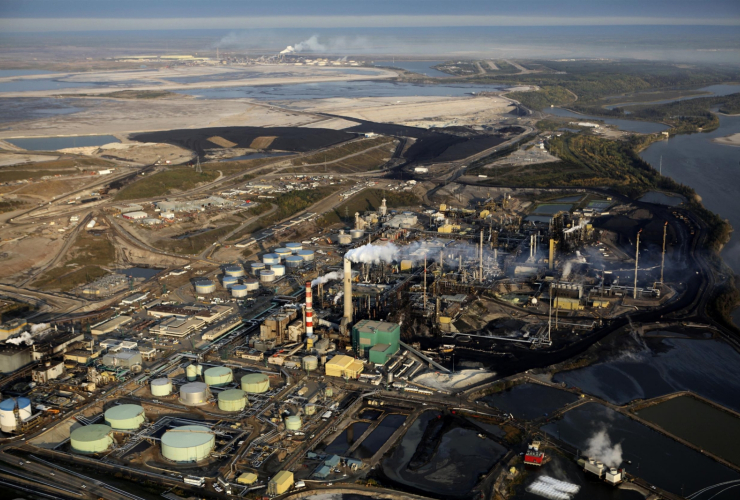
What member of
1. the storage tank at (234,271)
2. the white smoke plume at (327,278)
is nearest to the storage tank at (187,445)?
the white smoke plume at (327,278)

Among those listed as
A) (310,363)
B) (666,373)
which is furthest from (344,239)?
(666,373)

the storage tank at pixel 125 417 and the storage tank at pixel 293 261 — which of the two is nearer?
the storage tank at pixel 125 417

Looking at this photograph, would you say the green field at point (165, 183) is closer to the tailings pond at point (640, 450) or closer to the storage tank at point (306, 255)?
the storage tank at point (306, 255)

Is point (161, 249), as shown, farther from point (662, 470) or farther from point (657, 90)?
point (657, 90)

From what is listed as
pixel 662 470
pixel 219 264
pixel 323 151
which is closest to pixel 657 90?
pixel 323 151

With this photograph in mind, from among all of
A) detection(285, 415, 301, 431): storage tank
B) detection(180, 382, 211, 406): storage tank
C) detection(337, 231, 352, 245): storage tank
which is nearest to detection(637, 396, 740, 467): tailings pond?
detection(285, 415, 301, 431): storage tank

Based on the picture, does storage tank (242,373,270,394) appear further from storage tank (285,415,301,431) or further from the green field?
the green field
